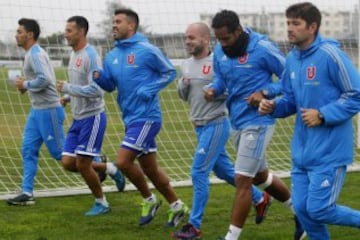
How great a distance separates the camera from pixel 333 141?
5.59 m

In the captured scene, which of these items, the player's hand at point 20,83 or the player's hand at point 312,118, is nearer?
the player's hand at point 312,118

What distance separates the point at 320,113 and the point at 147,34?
5876mm

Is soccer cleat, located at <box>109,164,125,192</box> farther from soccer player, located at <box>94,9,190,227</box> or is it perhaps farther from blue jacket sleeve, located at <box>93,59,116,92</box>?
blue jacket sleeve, located at <box>93,59,116,92</box>

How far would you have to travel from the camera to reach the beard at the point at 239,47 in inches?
263

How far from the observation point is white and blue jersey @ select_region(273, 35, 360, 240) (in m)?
5.52

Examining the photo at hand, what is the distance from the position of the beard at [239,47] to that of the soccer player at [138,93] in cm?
115

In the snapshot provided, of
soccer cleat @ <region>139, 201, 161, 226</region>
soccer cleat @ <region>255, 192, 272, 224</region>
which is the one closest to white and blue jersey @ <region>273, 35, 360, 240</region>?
soccer cleat @ <region>255, 192, 272, 224</region>

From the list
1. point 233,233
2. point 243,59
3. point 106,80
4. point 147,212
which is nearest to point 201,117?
point 243,59

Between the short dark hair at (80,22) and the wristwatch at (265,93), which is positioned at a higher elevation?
the short dark hair at (80,22)

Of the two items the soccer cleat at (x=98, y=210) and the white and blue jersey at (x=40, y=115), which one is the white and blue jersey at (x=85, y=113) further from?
the soccer cleat at (x=98, y=210)

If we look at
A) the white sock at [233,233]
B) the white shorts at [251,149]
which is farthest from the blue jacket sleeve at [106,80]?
the white sock at [233,233]

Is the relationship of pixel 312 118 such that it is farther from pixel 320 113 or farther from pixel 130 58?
pixel 130 58

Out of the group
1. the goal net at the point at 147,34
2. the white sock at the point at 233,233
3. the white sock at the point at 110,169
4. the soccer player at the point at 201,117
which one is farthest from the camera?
the goal net at the point at 147,34

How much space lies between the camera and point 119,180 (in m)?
9.54
